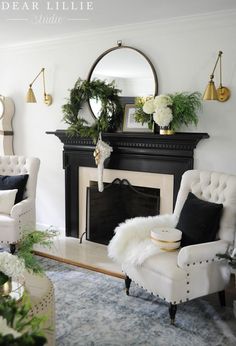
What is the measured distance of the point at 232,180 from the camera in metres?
2.75

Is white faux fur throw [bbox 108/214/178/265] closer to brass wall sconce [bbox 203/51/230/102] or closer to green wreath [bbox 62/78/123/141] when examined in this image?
brass wall sconce [bbox 203/51/230/102]

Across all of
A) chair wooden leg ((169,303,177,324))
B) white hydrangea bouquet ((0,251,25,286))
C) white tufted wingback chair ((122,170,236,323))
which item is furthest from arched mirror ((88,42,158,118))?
white hydrangea bouquet ((0,251,25,286))

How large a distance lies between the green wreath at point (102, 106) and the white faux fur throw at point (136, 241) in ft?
4.16

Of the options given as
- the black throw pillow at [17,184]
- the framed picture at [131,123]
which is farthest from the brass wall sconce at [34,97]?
the framed picture at [131,123]

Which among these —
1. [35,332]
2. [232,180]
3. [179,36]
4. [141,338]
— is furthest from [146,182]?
[35,332]

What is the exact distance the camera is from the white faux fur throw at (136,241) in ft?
8.55

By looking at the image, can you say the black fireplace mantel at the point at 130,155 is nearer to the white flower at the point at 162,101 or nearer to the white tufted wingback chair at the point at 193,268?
the white flower at the point at 162,101

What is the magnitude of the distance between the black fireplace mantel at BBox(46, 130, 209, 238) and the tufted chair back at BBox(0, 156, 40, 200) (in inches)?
17.8

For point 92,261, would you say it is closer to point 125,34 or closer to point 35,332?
point 125,34

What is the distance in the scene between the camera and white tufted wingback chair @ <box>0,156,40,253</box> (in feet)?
11.6

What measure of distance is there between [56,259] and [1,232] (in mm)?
618

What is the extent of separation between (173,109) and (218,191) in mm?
927

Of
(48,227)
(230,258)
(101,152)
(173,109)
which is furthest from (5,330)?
(48,227)

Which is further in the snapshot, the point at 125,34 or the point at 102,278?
the point at 125,34
